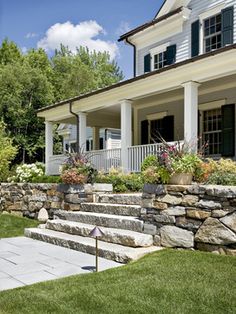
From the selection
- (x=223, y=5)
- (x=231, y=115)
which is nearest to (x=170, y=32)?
(x=223, y=5)

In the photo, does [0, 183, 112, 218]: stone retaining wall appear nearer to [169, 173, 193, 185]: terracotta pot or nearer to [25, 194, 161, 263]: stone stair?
[25, 194, 161, 263]: stone stair

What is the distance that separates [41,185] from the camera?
11.0m

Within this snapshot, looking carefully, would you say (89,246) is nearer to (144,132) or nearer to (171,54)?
(144,132)

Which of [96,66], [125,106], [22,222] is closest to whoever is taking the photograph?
[22,222]

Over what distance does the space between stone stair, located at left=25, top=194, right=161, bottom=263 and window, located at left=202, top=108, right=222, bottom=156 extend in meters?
5.15

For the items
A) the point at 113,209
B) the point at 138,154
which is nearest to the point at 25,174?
the point at 138,154

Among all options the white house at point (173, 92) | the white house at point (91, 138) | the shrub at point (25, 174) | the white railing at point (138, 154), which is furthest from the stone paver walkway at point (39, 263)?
the white house at point (91, 138)

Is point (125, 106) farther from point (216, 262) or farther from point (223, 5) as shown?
point (216, 262)

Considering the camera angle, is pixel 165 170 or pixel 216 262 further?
pixel 165 170

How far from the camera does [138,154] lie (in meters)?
12.8

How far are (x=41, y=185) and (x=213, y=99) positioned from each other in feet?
A: 20.1

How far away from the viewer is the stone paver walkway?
5271 mm

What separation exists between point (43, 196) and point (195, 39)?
795 cm

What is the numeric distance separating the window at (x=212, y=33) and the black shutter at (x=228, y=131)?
277 centimetres
